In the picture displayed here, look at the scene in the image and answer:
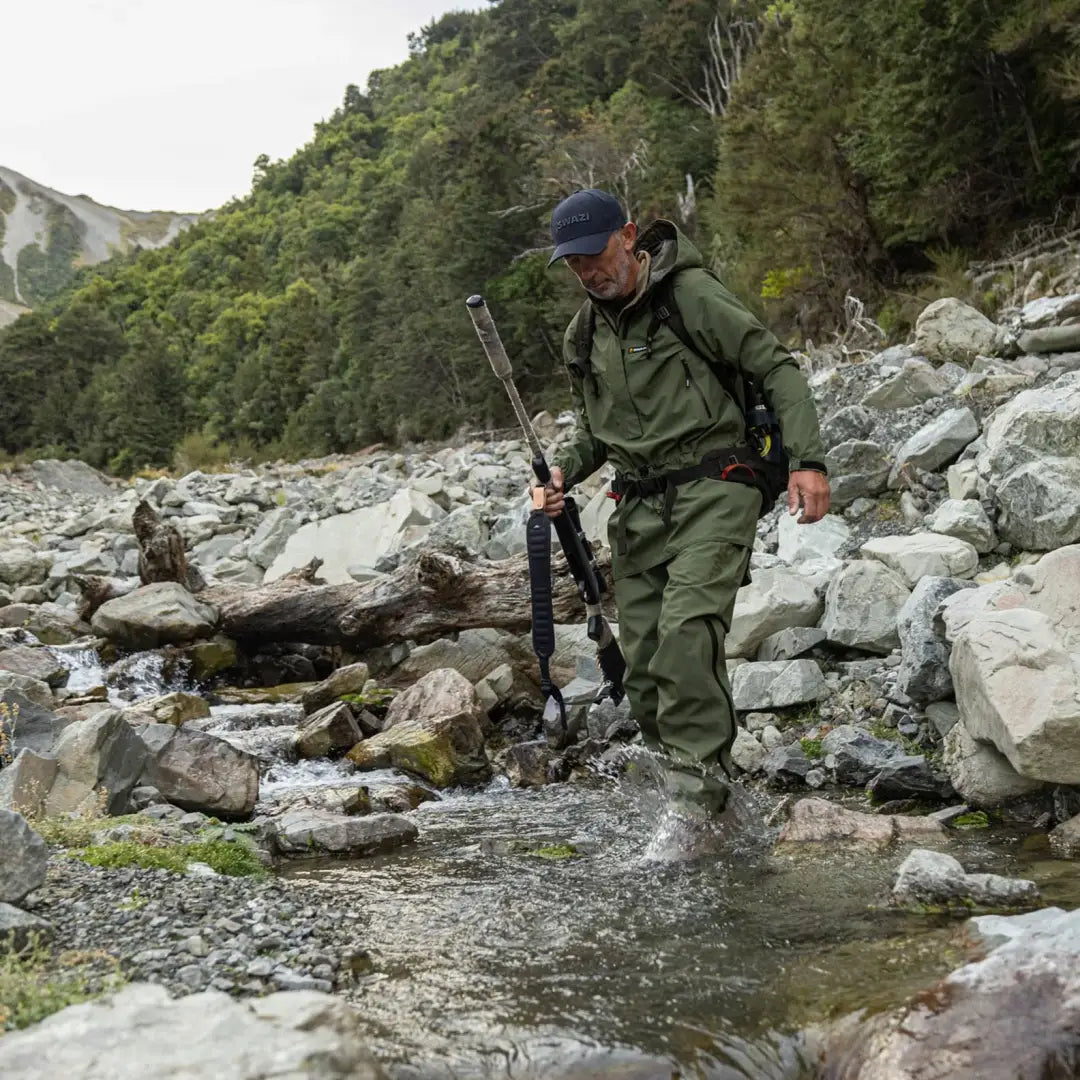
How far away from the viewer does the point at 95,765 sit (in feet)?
17.7

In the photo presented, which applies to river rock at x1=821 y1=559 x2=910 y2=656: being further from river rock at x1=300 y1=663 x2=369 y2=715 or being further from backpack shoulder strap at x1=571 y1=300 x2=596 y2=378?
river rock at x1=300 y1=663 x2=369 y2=715

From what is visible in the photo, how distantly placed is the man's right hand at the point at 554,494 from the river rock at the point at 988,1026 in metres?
2.76

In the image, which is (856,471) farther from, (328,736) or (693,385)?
(693,385)

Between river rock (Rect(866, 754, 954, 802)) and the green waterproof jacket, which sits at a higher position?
the green waterproof jacket

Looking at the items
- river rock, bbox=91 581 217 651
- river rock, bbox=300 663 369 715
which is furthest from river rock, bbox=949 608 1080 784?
river rock, bbox=91 581 217 651

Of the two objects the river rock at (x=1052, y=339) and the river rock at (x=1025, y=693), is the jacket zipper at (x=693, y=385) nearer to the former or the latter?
the river rock at (x=1025, y=693)

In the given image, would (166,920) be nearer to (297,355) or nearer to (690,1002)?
(690,1002)

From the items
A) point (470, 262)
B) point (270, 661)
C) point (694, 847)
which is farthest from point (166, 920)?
point (470, 262)

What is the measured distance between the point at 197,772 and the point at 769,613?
3.65 metres

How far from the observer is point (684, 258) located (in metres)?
4.57

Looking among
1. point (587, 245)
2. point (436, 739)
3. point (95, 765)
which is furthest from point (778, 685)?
point (95, 765)

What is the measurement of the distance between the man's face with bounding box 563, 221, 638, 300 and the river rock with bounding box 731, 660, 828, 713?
2.83m

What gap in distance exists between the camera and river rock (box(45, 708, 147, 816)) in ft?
17.3

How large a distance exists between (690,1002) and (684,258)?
2.91 m
